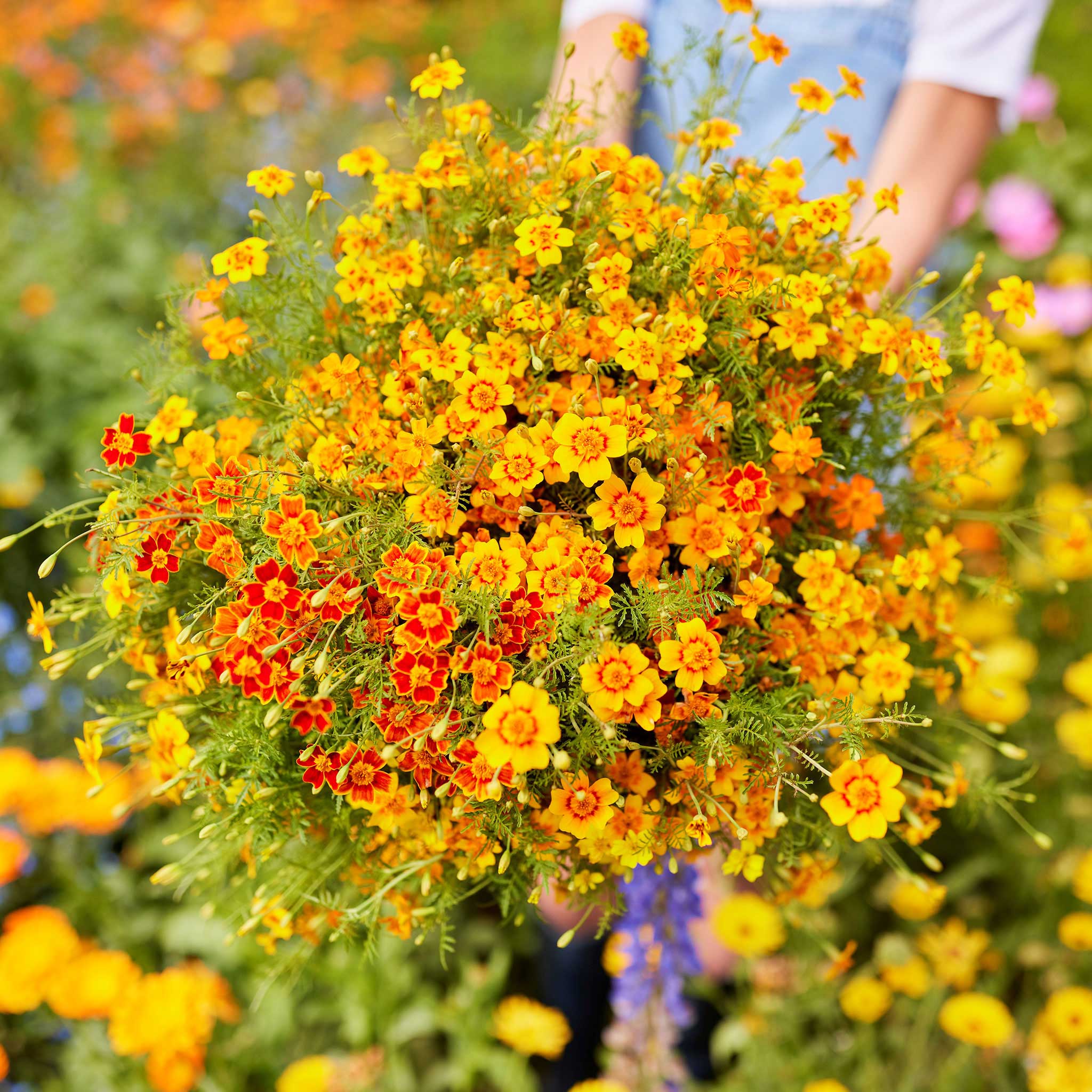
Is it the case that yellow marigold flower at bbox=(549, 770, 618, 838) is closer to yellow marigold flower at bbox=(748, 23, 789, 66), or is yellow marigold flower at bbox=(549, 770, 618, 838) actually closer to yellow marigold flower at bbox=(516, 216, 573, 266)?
yellow marigold flower at bbox=(516, 216, 573, 266)

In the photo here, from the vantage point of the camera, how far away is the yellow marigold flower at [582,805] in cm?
60

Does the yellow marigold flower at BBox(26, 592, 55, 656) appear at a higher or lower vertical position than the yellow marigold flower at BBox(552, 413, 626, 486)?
lower

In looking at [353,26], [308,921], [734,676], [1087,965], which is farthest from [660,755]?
[353,26]

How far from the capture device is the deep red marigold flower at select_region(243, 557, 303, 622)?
585 millimetres

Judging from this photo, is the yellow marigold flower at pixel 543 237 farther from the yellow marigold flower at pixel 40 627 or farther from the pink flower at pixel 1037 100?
the pink flower at pixel 1037 100

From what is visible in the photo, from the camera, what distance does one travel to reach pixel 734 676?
0.66 metres

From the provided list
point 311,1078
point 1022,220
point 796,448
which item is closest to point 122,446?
point 796,448

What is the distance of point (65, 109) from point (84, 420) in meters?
1.97

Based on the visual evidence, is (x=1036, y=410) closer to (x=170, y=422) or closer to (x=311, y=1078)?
(x=170, y=422)

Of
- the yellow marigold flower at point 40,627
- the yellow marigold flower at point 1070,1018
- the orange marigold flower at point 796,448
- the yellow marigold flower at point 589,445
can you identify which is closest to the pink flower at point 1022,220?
the yellow marigold flower at point 1070,1018

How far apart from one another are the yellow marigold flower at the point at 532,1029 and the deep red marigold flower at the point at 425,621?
1.00 m

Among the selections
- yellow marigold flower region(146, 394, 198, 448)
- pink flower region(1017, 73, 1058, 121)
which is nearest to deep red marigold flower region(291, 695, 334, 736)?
yellow marigold flower region(146, 394, 198, 448)

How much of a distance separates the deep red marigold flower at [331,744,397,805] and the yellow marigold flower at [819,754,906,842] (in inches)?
11.4

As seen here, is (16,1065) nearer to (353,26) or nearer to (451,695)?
(451,695)
